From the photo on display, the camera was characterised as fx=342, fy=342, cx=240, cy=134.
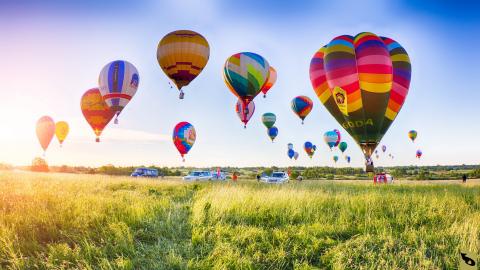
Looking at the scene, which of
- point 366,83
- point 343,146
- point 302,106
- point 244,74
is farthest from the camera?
point 343,146

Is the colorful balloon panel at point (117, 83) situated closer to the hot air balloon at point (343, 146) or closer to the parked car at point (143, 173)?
the parked car at point (143, 173)

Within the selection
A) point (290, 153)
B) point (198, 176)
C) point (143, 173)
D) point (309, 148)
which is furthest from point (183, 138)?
point (290, 153)

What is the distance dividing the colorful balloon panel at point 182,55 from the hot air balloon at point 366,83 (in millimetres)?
9266

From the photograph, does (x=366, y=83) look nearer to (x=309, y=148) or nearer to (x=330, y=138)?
(x=330, y=138)

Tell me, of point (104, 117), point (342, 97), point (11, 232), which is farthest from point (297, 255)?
point (104, 117)

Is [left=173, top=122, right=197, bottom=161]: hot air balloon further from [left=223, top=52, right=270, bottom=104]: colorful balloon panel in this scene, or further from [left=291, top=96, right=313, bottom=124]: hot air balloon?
[left=223, top=52, right=270, bottom=104]: colorful balloon panel

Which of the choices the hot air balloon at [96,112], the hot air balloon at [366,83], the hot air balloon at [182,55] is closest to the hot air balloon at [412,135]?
the hot air balloon at [366,83]

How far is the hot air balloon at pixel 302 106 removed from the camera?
38000mm

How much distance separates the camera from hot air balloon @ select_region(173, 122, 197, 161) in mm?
38000

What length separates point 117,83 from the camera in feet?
86.8

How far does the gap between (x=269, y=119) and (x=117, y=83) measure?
81.4 ft

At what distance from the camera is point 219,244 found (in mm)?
6559

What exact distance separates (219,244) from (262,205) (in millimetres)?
3371

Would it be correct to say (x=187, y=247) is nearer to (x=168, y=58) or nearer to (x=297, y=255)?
(x=297, y=255)
